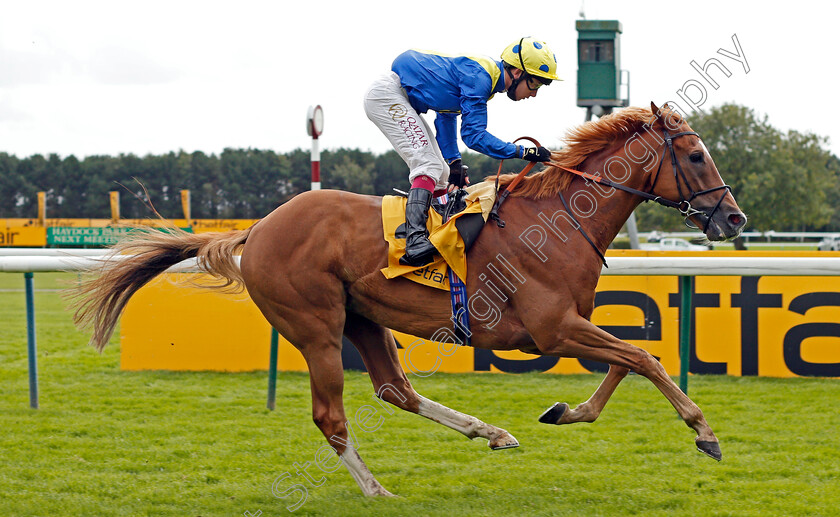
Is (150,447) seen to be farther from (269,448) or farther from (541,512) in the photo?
(541,512)

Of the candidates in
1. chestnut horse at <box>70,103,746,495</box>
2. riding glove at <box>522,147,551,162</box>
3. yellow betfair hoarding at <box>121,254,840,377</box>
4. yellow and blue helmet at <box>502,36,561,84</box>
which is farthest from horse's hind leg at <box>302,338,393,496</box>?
yellow betfair hoarding at <box>121,254,840,377</box>

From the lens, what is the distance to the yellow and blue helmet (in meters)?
3.84

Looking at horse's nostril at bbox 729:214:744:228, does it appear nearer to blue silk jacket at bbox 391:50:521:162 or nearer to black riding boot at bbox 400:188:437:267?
blue silk jacket at bbox 391:50:521:162

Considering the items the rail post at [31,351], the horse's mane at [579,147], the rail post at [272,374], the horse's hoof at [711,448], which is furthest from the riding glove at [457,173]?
the rail post at [31,351]

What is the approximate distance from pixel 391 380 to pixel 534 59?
1811mm

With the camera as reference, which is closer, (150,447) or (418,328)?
(418,328)

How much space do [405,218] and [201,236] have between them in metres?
1.33

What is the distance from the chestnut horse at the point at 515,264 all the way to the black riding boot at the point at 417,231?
15 cm

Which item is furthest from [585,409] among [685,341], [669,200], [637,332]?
[637,332]

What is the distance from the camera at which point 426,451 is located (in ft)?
15.5

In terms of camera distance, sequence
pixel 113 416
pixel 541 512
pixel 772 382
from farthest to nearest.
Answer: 1. pixel 772 382
2. pixel 113 416
3. pixel 541 512

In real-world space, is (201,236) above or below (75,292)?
above

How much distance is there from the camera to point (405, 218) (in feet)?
12.9

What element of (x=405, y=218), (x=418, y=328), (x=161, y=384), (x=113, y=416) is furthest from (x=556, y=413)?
(x=161, y=384)
